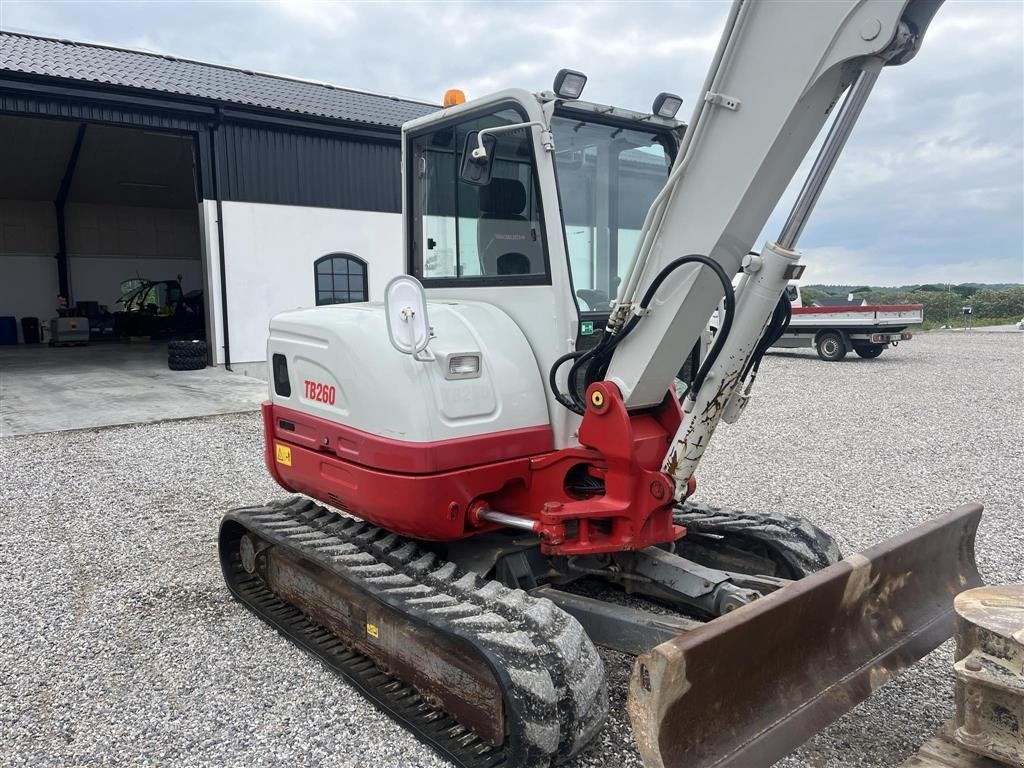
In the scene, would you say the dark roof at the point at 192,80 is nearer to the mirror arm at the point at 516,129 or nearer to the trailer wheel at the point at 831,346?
the trailer wheel at the point at 831,346

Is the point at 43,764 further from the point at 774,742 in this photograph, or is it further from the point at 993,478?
the point at 993,478

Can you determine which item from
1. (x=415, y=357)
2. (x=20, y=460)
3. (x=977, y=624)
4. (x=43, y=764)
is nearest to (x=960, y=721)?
(x=977, y=624)

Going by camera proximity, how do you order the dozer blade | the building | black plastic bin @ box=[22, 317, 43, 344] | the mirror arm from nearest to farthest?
1. the dozer blade
2. the mirror arm
3. the building
4. black plastic bin @ box=[22, 317, 43, 344]

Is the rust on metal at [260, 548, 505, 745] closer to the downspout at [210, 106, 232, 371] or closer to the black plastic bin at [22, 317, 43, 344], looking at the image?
the downspout at [210, 106, 232, 371]

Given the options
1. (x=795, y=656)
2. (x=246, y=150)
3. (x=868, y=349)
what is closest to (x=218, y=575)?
(x=795, y=656)

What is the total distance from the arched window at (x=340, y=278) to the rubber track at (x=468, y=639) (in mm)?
12051

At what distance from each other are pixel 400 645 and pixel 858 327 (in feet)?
55.5

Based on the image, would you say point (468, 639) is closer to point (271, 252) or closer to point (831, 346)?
point (271, 252)

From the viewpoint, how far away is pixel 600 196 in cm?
375

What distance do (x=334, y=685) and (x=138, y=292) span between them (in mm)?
22338

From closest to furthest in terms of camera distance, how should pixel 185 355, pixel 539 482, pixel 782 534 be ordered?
pixel 539 482 < pixel 782 534 < pixel 185 355

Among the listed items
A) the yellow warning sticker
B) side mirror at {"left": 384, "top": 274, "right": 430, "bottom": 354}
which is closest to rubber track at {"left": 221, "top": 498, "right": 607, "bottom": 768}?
the yellow warning sticker

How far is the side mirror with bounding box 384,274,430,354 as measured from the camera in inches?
128

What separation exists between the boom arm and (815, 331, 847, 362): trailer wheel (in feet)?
53.0
